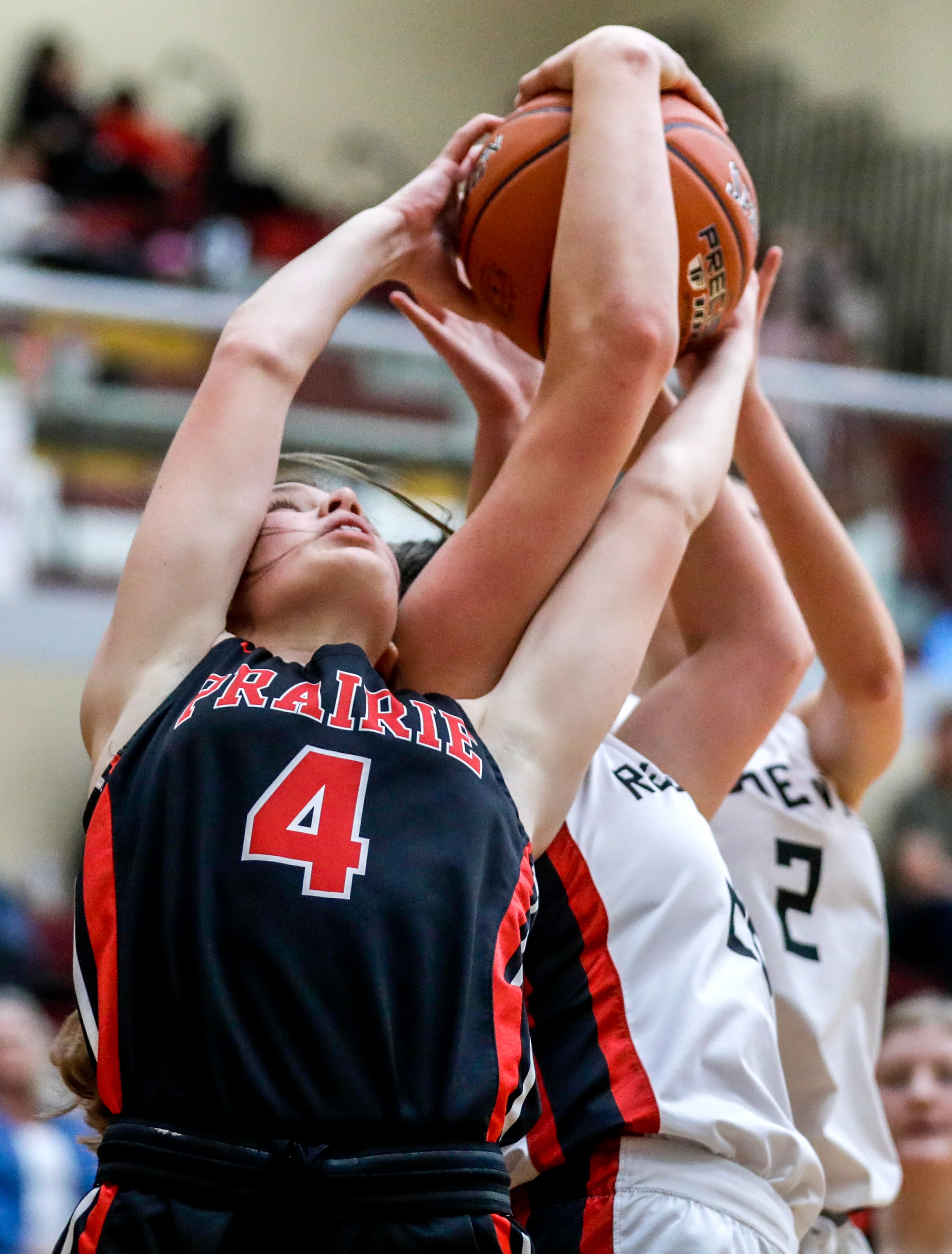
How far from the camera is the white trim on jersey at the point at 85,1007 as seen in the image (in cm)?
181

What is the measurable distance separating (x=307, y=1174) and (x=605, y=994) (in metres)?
0.57

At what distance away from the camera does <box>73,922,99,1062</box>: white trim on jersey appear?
181cm

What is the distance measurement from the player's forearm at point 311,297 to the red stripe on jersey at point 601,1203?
1081mm

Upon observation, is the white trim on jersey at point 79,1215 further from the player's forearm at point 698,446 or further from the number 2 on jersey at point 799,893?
the number 2 on jersey at point 799,893

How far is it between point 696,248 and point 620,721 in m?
0.82

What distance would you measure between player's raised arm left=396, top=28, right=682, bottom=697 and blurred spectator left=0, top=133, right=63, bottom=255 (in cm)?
708

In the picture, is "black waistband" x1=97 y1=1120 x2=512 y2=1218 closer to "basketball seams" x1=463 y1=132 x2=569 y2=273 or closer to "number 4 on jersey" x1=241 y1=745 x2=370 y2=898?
"number 4 on jersey" x1=241 y1=745 x2=370 y2=898

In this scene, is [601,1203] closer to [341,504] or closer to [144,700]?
[144,700]

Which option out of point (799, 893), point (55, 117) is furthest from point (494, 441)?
point (55, 117)

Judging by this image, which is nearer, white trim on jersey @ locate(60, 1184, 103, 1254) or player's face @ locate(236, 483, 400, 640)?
white trim on jersey @ locate(60, 1184, 103, 1254)

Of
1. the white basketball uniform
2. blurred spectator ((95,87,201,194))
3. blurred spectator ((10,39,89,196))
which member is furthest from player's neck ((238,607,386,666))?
blurred spectator ((95,87,201,194))

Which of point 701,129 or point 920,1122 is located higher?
point 701,129

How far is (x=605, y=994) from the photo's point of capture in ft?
6.79

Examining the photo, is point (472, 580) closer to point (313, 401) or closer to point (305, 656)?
point (305, 656)
